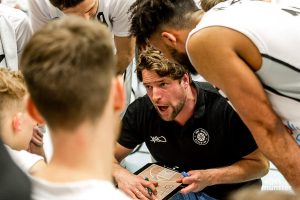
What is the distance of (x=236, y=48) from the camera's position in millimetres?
1258

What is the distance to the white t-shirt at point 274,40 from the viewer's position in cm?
125

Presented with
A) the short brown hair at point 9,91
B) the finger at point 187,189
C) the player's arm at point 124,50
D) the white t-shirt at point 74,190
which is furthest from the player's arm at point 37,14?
the white t-shirt at point 74,190

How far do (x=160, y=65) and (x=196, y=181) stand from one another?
1.54 feet

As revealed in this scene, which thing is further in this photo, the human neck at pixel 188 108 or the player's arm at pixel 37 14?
the player's arm at pixel 37 14

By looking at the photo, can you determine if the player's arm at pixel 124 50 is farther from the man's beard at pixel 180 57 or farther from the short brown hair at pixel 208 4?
the man's beard at pixel 180 57

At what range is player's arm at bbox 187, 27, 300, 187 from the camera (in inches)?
49.0

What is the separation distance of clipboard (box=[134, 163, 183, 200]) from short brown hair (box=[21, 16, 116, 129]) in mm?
895

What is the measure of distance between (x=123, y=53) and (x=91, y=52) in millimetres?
1666

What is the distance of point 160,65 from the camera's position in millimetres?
1868

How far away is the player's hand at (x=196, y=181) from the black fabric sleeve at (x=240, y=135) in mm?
175

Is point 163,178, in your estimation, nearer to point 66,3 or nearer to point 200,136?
point 200,136

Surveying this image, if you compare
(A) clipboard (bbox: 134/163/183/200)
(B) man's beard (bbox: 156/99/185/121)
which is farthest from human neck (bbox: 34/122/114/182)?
(B) man's beard (bbox: 156/99/185/121)

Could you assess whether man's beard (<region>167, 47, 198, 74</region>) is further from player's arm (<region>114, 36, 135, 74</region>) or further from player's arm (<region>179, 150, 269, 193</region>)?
player's arm (<region>114, 36, 135, 74</region>)

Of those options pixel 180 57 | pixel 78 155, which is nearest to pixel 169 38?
pixel 180 57
